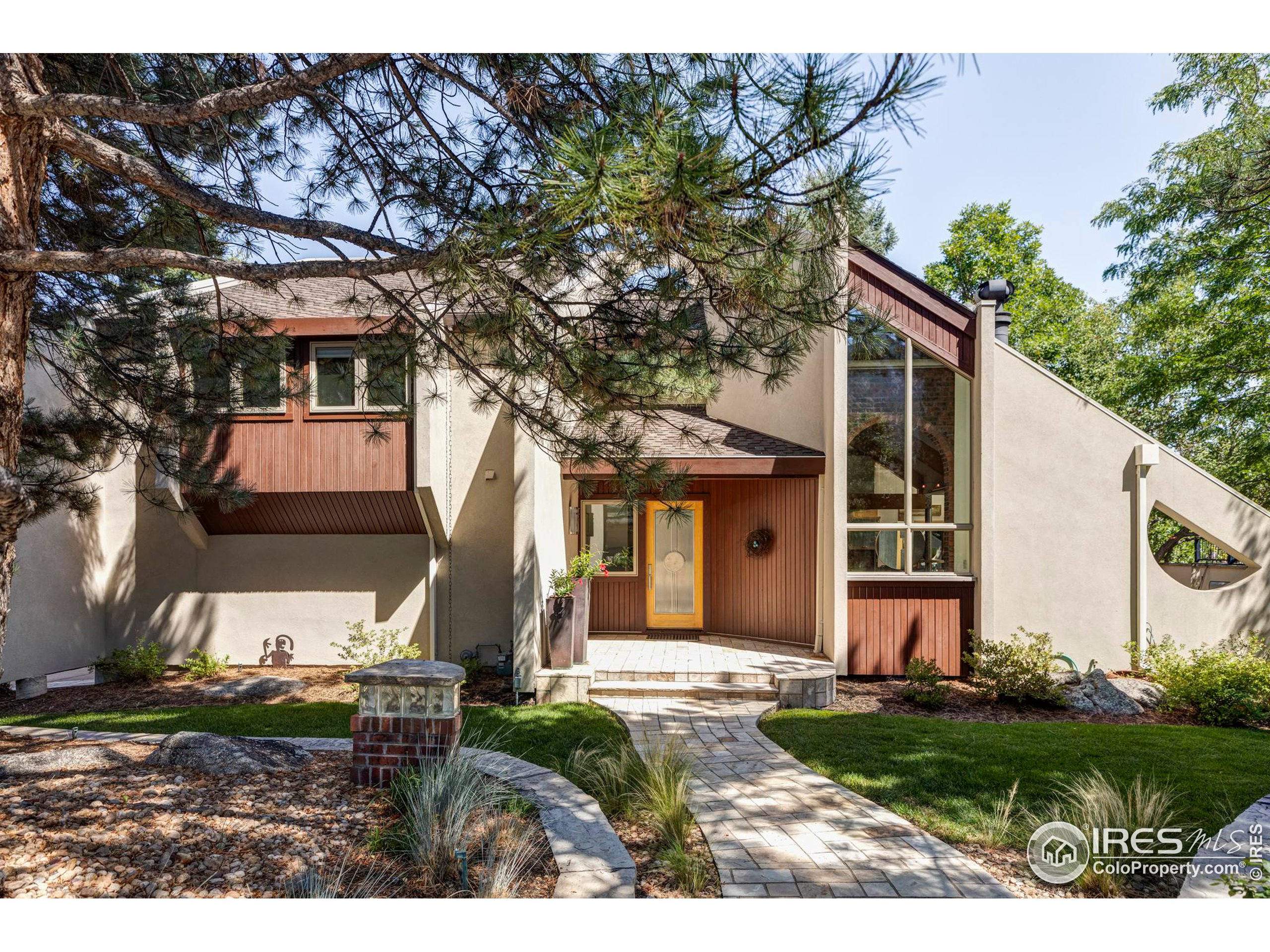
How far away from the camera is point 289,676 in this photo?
8094 mm

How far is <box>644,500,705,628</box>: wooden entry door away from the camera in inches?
391

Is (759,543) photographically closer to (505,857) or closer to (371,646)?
(371,646)

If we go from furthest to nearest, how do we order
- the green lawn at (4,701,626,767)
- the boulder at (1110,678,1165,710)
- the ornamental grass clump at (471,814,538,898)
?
the boulder at (1110,678,1165,710), the green lawn at (4,701,626,767), the ornamental grass clump at (471,814,538,898)

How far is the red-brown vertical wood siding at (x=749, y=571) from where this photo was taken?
8.70m

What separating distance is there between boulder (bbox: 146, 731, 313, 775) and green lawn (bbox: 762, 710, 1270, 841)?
13.0 ft

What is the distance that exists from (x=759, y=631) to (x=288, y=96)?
8.54m

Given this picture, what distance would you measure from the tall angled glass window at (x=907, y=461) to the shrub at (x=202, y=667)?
8923mm

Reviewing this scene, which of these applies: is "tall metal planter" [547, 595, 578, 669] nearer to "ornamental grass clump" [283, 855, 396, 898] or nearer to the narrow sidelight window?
the narrow sidelight window

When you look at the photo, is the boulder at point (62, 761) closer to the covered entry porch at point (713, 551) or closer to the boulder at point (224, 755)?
the boulder at point (224, 755)

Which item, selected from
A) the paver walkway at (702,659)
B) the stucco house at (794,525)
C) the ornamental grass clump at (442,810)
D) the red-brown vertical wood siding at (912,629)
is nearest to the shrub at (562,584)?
the stucco house at (794,525)

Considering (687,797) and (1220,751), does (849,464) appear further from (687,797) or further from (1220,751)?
(687,797)

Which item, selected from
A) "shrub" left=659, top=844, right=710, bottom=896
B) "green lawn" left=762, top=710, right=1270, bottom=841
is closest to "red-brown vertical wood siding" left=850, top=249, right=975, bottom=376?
"green lawn" left=762, top=710, right=1270, bottom=841

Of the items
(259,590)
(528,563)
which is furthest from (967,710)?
(259,590)
